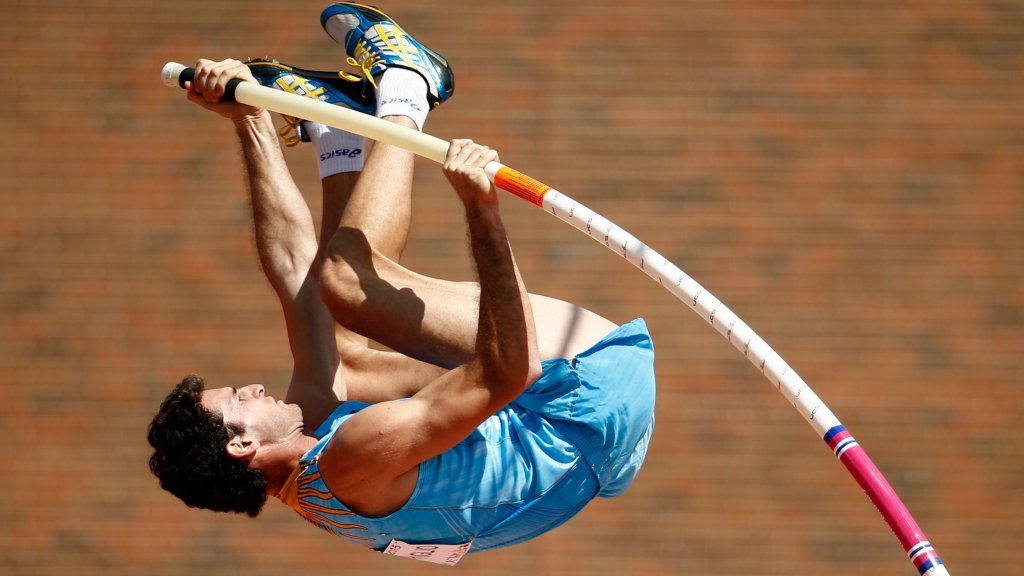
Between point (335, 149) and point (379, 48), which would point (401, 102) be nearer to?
point (379, 48)

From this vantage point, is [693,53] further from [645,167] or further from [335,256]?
[335,256]

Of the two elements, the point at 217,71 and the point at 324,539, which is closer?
the point at 217,71

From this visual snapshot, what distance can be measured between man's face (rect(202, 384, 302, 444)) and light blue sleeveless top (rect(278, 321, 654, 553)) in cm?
9

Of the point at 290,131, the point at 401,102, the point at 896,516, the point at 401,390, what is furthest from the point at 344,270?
the point at 896,516

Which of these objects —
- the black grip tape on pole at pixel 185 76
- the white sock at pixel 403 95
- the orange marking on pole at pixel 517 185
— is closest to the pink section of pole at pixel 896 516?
the orange marking on pole at pixel 517 185

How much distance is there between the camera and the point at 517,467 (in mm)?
3281

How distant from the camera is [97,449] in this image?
646cm

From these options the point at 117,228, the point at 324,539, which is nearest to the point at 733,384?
the point at 324,539

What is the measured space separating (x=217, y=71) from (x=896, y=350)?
13.2 ft

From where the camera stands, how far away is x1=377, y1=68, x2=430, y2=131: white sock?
11.3 feet

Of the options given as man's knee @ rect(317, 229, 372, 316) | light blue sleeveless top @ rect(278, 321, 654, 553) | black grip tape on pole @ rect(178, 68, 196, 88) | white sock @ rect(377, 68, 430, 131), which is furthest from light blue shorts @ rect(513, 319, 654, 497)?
black grip tape on pole @ rect(178, 68, 196, 88)

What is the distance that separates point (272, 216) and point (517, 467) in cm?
102

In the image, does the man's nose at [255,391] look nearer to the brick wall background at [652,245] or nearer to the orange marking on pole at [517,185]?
the orange marking on pole at [517,185]

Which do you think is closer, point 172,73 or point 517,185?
point 517,185
